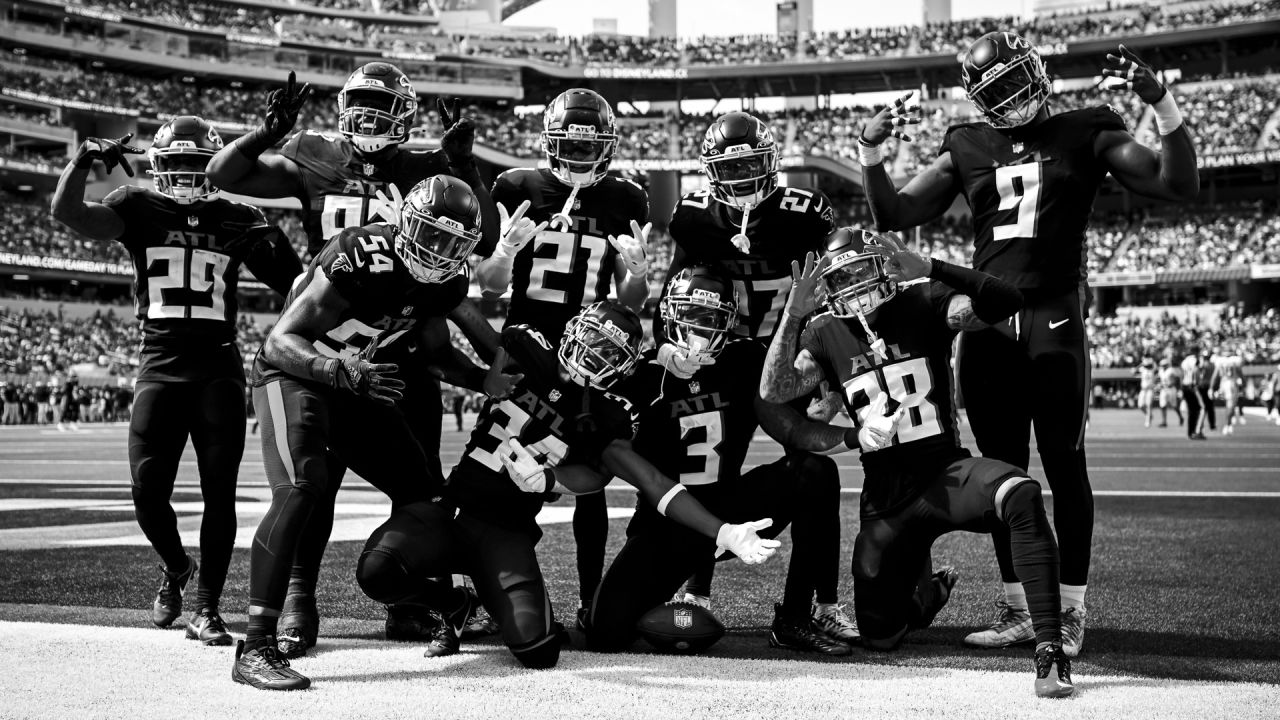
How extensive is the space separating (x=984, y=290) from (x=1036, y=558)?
1.05 m

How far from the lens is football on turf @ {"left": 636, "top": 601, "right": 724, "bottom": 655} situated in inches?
177

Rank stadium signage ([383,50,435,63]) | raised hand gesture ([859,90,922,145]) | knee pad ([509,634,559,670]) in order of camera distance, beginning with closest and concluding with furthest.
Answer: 1. knee pad ([509,634,559,670])
2. raised hand gesture ([859,90,922,145])
3. stadium signage ([383,50,435,63])

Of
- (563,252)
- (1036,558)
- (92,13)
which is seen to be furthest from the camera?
(92,13)

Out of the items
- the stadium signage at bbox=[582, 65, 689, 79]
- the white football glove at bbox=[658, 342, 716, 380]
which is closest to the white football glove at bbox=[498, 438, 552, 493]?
the white football glove at bbox=[658, 342, 716, 380]

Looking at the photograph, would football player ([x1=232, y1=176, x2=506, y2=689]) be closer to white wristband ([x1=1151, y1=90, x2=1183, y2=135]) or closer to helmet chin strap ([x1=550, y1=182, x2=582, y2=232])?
helmet chin strap ([x1=550, y1=182, x2=582, y2=232])

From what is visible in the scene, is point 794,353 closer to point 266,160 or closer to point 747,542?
point 747,542

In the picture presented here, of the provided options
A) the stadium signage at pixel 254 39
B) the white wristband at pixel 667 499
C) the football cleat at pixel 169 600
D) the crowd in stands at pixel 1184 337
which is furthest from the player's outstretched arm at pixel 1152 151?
the stadium signage at pixel 254 39

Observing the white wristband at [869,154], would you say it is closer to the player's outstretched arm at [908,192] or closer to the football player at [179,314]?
the player's outstretched arm at [908,192]

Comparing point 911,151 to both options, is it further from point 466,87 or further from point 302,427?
point 302,427

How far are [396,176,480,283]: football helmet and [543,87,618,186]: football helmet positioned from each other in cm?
95

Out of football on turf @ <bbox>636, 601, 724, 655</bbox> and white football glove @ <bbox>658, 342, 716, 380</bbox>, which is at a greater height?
white football glove @ <bbox>658, 342, 716, 380</bbox>

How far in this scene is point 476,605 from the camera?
489cm

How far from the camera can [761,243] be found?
17.3ft

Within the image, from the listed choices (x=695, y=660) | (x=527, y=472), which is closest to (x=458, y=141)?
(x=527, y=472)
